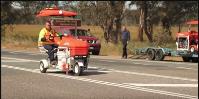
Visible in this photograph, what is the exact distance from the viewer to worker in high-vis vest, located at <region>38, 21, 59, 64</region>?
17414 millimetres

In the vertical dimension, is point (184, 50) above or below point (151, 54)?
above

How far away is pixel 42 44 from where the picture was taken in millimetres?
17578

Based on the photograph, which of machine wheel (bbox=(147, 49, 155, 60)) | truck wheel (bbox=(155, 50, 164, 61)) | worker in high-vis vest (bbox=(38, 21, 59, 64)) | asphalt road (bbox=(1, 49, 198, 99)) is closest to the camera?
asphalt road (bbox=(1, 49, 198, 99))

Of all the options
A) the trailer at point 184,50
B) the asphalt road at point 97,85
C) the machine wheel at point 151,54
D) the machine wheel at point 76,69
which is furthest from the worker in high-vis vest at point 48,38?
the machine wheel at point 151,54

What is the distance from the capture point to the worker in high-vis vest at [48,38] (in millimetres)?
17414

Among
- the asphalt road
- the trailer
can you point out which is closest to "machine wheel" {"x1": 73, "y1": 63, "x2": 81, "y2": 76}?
the asphalt road

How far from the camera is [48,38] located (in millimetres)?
17469

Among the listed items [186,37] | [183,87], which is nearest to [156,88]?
[183,87]

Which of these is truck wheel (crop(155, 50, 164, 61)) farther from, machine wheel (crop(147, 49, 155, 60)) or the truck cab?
the truck cab

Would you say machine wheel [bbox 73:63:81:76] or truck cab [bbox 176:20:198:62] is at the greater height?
truck cab [bbox 176:20:198:62]

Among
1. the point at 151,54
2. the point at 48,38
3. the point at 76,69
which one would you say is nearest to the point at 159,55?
the point at 151,54

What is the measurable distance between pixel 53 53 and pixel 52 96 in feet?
18.9

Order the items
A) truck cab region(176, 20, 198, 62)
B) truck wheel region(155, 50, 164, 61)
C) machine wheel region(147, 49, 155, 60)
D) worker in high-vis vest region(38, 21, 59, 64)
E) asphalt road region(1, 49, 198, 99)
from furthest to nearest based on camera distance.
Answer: machine wheel region(147, 49, 155, 60), truck wheel region(155, 50, 164, 61), truck cab region(176, 20, 198, 62), worker in high-vis vest region(38, 21, 59, 64), asphalt road region(1, 49, 198, 99)

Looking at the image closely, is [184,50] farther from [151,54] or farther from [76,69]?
[76,69]
